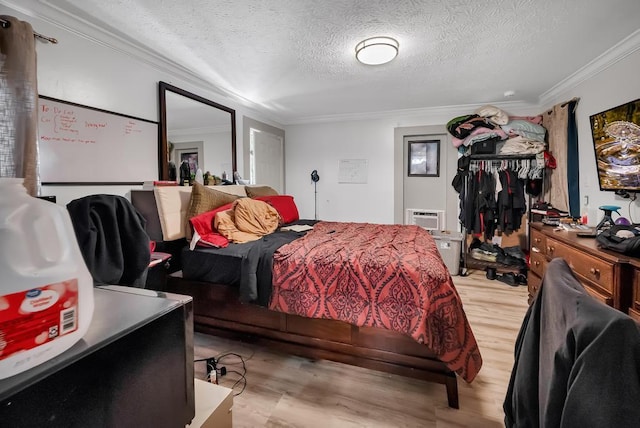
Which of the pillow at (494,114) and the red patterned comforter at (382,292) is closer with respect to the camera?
the red patterned comforter at (382,292)

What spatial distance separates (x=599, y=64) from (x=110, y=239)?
154 inches

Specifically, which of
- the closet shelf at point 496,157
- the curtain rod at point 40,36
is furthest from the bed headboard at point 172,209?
the closet shelf at point 496,157

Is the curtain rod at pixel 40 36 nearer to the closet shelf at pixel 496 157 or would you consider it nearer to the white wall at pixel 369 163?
the white wall at pixel 369 163

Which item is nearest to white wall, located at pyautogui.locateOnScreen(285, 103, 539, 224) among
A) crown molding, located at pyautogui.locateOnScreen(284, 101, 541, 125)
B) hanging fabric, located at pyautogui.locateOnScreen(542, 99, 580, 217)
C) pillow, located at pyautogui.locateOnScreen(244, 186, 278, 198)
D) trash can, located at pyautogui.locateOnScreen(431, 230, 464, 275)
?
crown molding, located at pyautogui.locateOnScreen(284, 101, 541, 125)

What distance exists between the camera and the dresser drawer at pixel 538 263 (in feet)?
8.67

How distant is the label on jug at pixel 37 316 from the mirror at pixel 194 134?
96.1 inches

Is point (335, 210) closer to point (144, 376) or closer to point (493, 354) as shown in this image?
point (493, 354)

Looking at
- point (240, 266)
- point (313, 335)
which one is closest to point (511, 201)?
point (313, 335)

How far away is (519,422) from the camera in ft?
2.72

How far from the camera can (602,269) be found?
1.76 metres

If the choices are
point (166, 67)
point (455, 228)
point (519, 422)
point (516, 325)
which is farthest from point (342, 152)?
point (519, 422)

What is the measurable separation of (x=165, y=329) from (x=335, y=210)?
442 cm

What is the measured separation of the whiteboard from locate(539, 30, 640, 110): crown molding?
3.94 m

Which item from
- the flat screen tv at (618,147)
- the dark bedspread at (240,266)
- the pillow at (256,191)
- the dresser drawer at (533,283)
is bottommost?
the dresser drawer at (533,283)
